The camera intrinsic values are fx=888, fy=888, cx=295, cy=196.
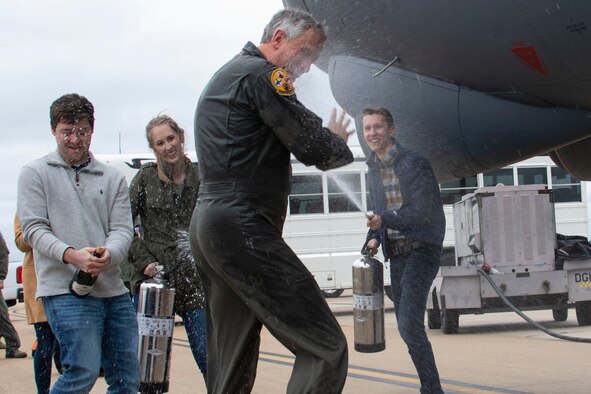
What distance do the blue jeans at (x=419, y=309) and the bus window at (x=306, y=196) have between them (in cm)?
1134

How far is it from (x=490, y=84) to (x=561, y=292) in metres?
7.75

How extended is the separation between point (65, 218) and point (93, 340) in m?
0.58

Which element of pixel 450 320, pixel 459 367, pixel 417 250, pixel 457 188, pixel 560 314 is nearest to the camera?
pixel 417 250

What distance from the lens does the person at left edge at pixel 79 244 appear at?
3.91 metres

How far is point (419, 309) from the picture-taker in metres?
5.24

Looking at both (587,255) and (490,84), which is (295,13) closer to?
(490,84)

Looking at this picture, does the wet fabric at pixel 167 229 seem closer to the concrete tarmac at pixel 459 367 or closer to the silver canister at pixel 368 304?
the silver canister at pixel 368 304

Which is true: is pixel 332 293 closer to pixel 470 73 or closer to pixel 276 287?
pixel 470 73

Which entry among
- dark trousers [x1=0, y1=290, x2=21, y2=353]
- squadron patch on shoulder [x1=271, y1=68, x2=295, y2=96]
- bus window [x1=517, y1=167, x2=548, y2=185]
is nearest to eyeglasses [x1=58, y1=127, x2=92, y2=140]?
squadron patch on shoulder [x1=271, y1=68, x2=295, y2=96]

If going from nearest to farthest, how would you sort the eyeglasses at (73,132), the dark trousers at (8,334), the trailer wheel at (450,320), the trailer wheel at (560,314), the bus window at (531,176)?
the eyeglasses at (73,132)
the dark trousers at (8,334)
the trailer wheel at (450,320)
the trailer wheel at (560,314)
the bus window at (531,176)

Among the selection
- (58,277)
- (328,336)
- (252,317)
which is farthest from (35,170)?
(328,336)

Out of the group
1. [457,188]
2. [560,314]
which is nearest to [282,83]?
[560,314]

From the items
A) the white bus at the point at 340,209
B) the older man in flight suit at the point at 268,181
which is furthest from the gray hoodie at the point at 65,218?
the white bus at the point at 340,209

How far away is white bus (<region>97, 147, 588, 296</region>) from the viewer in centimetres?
1616
